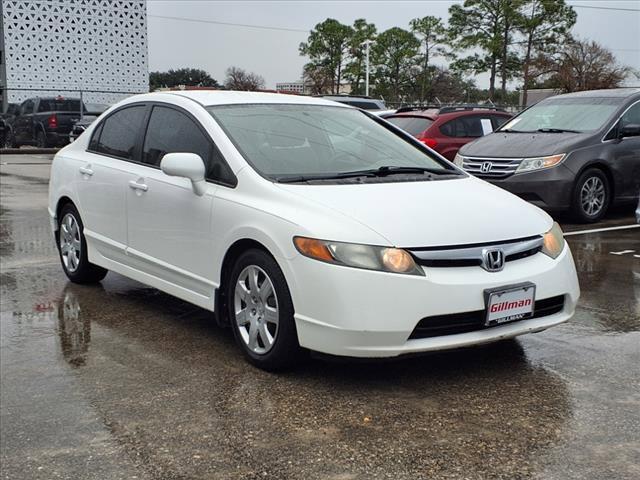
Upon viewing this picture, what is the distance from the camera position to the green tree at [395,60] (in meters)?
63.2

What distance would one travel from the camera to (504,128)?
11.0 m

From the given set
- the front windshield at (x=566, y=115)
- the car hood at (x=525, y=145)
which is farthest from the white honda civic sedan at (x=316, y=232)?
the front windshield at (x=566, y=115)

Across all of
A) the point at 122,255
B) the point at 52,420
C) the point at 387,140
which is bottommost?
the point at 52,420

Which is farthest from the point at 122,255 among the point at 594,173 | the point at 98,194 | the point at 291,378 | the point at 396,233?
the point at 594,173

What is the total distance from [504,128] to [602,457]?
27.0ft

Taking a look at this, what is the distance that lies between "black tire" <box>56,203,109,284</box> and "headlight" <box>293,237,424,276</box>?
9.86ft

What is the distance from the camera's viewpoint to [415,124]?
13.0 meters

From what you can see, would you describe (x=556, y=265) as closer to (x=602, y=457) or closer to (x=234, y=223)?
(x=602, y=457)

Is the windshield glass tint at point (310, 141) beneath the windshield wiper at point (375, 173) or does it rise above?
above

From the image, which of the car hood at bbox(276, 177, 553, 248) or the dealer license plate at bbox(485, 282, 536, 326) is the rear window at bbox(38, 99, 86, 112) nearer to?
the car hood at bbox(276, 177, 553, 248)

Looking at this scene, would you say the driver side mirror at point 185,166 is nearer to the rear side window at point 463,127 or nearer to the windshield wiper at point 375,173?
the windshield wiper at point 375,173

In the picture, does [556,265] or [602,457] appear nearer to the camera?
[602,457]

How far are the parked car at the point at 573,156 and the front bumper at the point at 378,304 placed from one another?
18.9ft


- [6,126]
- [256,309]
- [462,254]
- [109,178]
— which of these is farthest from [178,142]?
[6,126]
